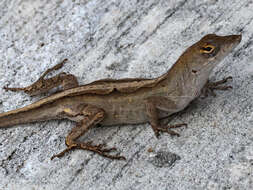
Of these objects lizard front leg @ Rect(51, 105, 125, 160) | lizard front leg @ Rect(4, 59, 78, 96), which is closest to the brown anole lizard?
lizard front leg @ Rect(51, 105, 125, 160)

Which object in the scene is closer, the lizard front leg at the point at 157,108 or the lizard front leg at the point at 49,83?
the lizard front leg at the point at 157,108

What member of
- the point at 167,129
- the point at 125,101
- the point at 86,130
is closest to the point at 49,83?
the point at 86,130

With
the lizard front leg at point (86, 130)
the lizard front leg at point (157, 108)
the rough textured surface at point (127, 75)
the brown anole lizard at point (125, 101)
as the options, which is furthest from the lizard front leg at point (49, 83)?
the lizard front leg at point (157, 108)

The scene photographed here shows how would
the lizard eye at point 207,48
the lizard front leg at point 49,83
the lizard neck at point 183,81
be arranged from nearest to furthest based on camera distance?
the lizard eye at point 207,48, the lizard neck at point 183,81, the lizard front leg at point 49,83

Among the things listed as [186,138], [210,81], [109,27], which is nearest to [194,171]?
[186,138]

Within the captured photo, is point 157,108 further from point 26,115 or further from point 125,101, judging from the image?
point 26,115

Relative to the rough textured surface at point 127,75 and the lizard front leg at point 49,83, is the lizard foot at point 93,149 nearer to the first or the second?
the rough textured surface at point 127,75

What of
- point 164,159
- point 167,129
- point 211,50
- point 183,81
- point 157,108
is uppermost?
point 211,50
